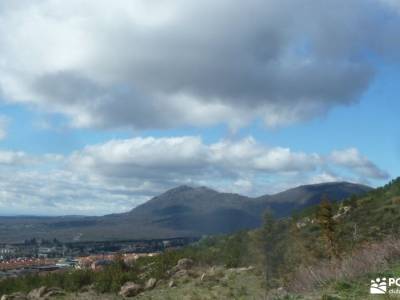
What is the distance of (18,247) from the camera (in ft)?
602

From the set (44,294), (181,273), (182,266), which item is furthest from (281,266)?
(44,294)

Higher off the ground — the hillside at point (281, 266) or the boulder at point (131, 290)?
the hillside at point (281, 266)

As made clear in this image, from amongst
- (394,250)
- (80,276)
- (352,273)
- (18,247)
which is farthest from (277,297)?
(18,247)

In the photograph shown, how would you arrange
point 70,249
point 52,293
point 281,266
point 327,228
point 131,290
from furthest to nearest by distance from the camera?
1. point 70,249
2. point 52,293
3. point 131,290
4. point 281,266
5. point 327,228

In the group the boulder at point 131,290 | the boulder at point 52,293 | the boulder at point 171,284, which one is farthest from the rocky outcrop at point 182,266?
the boulder at point 52,293

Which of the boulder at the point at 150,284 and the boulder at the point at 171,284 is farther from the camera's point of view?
the boulder at the point at 150,284

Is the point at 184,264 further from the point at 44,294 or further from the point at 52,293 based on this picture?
the point at 44,294

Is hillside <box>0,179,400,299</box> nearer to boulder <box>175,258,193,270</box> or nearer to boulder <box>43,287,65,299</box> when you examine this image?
boulder <box>175,258,193,270</box>

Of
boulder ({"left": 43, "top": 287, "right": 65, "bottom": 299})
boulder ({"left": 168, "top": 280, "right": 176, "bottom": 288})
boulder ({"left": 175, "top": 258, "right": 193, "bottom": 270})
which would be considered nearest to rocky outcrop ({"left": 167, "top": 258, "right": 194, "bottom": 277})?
boulder ({"left": 175, "top": 258, "right": 193, "bottom": 270})

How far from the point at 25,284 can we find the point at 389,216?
42.3 m

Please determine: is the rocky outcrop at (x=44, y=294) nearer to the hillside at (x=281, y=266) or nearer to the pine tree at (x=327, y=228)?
the hillside at (x=281, y=266)

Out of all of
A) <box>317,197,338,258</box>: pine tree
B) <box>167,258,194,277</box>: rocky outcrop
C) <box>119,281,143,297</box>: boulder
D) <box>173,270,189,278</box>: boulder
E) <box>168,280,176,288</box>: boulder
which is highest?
<box>317,197,338,258</box>: pine tree

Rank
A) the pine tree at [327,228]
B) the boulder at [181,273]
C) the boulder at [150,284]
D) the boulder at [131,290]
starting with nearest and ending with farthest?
the pine tree at [327,228], the boulder at [131,290], the boulder at [150,284], the boulder at [181,273]

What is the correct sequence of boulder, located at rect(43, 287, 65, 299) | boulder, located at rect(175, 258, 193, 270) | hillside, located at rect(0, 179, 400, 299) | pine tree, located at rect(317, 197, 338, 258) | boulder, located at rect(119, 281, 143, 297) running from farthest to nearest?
boulder, located at rect(175, 258, 193, 270) < boulder, located at rect(43, 287, 65, 299) < boulder, located at rect(119, 281, 143, 297) < pine tree, located at rect(317, 197, 338, 258) < hillside, located at rect(0, 179, 400, 299)
